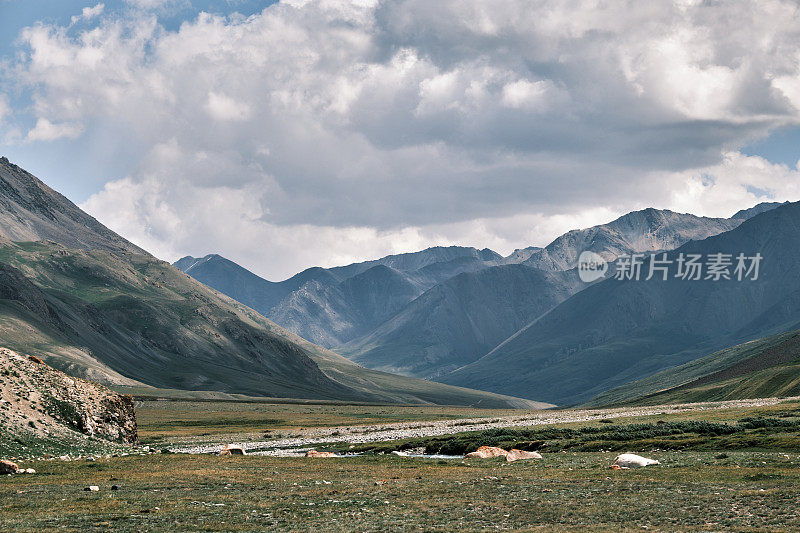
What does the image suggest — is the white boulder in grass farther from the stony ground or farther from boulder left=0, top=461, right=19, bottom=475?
boulder left=0, top=461, right=19, bottom=475

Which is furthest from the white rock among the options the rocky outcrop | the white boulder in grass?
the rocky outcrop

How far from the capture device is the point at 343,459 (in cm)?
6888

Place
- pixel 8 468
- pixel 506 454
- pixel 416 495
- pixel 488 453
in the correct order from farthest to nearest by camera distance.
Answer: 1. pixel 488 453
2. pixel 506 454
3. pixel 8 468
4. pixel 416 495

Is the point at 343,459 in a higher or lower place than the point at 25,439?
lower

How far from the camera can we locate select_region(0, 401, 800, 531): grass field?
29875 millimetres

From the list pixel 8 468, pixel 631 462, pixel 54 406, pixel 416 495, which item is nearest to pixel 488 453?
pixel 631 462

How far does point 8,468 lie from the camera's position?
46.4 m

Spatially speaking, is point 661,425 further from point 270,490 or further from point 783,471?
point 270,490

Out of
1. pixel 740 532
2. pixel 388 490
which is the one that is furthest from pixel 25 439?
pixel 740 532

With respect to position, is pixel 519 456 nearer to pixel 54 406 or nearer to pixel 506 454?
pixel 506 454

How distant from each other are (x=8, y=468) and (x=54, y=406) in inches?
782

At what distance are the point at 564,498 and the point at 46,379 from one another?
52.7 metres

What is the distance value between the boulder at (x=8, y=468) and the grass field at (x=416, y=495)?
5.78 feet

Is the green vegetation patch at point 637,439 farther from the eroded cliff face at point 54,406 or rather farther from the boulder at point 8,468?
the boulder at point 8,468
